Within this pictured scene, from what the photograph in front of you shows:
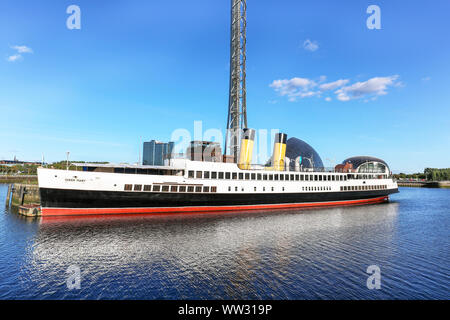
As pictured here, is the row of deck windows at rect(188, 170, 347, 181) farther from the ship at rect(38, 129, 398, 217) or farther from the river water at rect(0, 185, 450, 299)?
the river water at rect(0, 185, 450, 299)

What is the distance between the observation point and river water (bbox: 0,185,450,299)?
12750 millimetres

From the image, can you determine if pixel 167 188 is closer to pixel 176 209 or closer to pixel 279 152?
pixel 176 209

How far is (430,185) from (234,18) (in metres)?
149

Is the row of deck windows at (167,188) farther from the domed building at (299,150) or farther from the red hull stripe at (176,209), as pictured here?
the domed building at (299,150)

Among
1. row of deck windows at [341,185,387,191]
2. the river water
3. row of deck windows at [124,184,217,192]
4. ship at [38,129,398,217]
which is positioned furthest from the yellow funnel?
the river water

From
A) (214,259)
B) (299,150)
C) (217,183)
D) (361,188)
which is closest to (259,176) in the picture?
(217,183)

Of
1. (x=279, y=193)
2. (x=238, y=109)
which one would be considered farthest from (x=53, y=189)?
(x=238, y=109)

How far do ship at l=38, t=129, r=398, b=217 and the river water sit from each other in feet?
10.2

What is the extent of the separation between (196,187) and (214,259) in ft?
60.0

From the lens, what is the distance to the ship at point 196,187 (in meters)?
29.0

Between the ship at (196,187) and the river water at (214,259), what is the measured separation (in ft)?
10.2

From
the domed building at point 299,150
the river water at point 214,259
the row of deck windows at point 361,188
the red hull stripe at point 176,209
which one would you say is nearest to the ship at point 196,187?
the red hull stripe at point 176,209

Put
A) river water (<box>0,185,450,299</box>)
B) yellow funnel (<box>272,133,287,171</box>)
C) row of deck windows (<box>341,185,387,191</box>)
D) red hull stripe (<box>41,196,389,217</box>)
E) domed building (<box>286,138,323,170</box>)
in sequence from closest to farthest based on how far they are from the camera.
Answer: river water (<box>0,185,450,299</box>)
red hull stripe (<box>41,196,389,217</box>)
yellow funnel (<box>272,133,287,171</box>)
row of deck windows (<box>341,185,387,191</box>)
domed building (<box>286,138,323,170</box>)

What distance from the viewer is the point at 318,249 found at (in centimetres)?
1983
